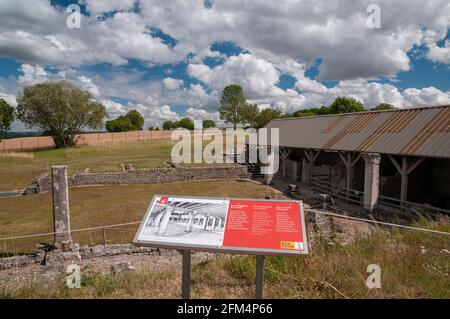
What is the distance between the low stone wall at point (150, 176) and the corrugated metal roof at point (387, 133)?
236 inches

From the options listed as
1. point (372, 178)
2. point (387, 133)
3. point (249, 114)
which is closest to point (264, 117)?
point (249, 114)

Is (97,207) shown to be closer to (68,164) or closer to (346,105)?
(68,164)

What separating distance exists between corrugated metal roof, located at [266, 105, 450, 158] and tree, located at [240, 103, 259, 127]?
129 ft

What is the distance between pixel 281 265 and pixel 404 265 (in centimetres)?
203

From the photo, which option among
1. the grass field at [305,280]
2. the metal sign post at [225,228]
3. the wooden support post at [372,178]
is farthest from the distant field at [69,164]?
the metal sign post at [225,228]

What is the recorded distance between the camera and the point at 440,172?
49.4ft

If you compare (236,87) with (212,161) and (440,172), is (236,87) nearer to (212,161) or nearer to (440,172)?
(212,161)

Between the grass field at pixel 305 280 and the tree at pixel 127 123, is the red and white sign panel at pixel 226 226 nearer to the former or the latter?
the grass field at pixel 305 280

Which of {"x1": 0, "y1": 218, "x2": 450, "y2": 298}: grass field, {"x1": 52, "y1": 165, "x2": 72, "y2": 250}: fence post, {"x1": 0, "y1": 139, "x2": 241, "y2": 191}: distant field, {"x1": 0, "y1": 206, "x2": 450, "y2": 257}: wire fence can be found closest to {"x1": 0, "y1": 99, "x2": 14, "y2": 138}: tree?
{"x1": 0, "y1": 139, "x2": 241, "y2": 191}: distant field

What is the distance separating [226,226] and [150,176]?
2052cm

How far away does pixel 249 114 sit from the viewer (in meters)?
61.8

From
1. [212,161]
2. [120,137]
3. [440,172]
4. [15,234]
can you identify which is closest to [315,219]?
[440,172]

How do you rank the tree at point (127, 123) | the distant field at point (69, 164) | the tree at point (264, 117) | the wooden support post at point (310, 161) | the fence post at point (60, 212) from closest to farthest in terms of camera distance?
the fence post at point (60, 212) < the wooden support post at point (310, 161) < the distant field at point (69, 164) < the tree at point (264, 117) < the tree at point (127, 123)

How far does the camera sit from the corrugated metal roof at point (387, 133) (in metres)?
12.1
